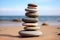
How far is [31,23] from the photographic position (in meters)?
10.5

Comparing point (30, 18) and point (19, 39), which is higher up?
point (30, 18)

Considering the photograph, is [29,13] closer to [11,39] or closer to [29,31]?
[29,31]

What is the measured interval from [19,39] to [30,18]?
143 centimetres

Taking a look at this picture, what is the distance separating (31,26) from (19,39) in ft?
3.92

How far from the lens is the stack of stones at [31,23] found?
10.3m

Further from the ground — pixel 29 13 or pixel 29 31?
pixel 29 13

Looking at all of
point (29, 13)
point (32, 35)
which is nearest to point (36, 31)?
point (32, 35)

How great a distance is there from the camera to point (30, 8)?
10.6 m

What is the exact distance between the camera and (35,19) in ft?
34.6

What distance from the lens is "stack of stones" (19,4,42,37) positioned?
33.9 ft

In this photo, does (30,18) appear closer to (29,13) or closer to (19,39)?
(29,13)

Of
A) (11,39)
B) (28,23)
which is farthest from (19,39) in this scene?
(28,23)

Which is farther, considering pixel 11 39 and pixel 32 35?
pixel 32 35

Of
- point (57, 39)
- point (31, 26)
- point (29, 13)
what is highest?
point (29, 13)
